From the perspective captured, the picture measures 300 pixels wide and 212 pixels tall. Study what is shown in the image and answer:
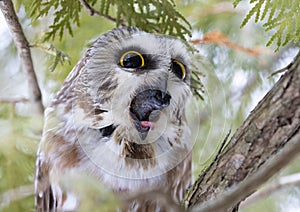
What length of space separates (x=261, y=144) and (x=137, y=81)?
24 cm

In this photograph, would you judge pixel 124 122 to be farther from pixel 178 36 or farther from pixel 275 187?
pixel 275 187

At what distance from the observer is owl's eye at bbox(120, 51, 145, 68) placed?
89 cm

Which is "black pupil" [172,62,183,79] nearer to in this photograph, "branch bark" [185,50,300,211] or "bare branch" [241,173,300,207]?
"branch bark" [185,50,300,211]

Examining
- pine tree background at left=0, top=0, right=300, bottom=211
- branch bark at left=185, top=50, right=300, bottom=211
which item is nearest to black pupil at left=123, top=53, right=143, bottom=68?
pine tree background at left=0, top=0, right=300, bottom=211

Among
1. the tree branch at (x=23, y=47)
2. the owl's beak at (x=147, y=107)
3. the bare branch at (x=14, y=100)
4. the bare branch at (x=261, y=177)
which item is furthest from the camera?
the bare branch at (x=14, y=100)

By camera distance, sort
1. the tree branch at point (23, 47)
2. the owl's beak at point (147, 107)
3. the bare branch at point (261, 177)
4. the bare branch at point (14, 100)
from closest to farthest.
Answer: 1. the bare branch at point (261, 177)
2. the owl's beak at point (147, 107)
3. the tree branch at point (23, 47)
4. the bare branch at point (14, 100)

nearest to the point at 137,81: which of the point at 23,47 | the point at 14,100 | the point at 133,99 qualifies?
the point at 133,99

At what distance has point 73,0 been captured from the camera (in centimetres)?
106

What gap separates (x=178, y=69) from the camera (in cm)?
91

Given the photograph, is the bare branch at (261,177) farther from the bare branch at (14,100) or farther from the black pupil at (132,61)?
the bare branch at (14,100)

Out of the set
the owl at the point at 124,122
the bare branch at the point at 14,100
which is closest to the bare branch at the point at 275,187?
the owl at the point at 124,122

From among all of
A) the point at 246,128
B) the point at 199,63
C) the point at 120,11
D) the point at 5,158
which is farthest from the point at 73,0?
the point at 246,128

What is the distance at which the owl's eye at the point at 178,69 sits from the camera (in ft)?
2.96

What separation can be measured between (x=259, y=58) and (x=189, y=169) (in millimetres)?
624
